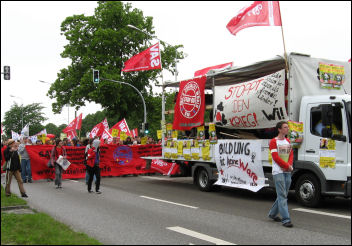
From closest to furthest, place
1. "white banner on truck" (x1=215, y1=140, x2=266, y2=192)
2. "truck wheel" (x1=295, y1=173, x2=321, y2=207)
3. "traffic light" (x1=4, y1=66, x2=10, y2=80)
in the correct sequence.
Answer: "truck wheel" (x1=295, y1=173, x2=321, y2=207) → "white banner on truck" (x1=215, y1=140, x2=266, y2=192) → "traffic light" (x1=4, y1=66, x2=10, y2=80)

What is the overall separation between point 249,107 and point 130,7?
97.0 feet

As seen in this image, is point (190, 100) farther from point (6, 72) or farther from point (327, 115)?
point (6, 72)

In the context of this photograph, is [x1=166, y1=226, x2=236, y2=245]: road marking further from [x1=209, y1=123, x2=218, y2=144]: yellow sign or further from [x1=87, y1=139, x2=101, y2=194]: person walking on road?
[x1=87, y1=139, x2=101, y2=194]: person walking on road

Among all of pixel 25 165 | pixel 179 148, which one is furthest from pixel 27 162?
pixel 179 148

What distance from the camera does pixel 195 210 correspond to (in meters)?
8.55

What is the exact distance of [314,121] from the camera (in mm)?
8703

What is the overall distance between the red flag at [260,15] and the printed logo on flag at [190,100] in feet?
7.95

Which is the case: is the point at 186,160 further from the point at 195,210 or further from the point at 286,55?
the point at 286,55

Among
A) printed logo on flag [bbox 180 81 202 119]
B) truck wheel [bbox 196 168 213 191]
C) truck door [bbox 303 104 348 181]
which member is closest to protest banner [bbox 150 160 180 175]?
truck wheel [bbox 196 168 213 191]

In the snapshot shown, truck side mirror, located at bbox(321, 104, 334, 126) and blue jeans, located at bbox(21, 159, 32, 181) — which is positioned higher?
truck side mirror, located at bbox(321, 104, 334, 126)

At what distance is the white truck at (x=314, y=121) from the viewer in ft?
26.7

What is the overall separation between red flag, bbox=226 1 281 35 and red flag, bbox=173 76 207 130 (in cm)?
213

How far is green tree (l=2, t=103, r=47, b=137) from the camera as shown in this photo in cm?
7706

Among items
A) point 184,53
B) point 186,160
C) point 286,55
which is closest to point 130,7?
point 184,53
